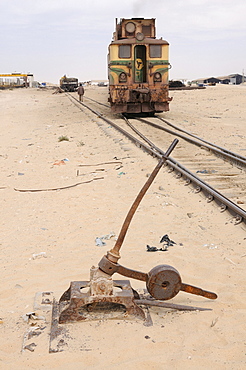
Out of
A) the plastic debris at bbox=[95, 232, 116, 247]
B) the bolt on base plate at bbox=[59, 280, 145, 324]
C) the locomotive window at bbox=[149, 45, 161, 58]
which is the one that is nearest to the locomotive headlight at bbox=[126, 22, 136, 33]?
the locomotive window at bbox=[149, 45, 161, 58]

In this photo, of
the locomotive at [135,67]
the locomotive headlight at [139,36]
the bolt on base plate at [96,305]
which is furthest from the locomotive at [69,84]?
the bolt on base plate at [96,305]

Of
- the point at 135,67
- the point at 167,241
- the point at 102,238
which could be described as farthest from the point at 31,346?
the point at 135,67

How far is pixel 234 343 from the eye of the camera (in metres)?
3.10

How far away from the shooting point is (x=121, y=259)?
15.1ft

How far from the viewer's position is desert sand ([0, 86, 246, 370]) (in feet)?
9.95

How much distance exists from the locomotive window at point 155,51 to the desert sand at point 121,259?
7.99 metres

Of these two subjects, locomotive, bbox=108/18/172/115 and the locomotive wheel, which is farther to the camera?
locomotive, bbox=108/18/172/115

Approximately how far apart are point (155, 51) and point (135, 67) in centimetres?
101

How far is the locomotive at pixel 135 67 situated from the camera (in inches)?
658

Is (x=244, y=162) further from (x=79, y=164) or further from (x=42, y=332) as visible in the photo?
(x=42, y=332)

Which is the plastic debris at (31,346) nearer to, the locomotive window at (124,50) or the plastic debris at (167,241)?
the plastic debris at (167,241)

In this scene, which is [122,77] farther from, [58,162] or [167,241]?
[167,241]

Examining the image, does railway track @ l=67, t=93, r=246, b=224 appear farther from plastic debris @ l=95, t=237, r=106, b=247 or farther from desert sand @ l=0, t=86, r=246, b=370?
plastic debris @ l=95, t=237, r=106, b=247

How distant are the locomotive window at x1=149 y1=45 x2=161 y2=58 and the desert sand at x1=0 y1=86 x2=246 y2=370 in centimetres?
799
